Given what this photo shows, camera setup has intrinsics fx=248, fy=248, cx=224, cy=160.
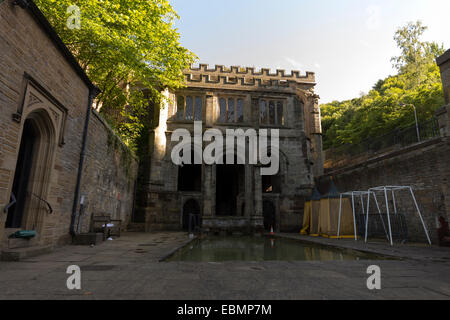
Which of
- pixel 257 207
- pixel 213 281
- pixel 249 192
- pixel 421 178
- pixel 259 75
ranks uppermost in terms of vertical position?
pixel 259 75

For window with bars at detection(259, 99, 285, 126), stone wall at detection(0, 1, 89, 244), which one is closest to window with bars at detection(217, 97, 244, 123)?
window with bars at detection(259, 99, 285, 126)

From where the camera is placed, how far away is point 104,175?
1116cm

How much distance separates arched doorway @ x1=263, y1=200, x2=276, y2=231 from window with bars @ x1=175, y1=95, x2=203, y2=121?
9547mm

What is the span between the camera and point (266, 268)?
15.6ft

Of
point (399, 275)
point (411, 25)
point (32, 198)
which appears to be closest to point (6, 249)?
point (32, 198)

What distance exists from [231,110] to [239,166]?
535 centimetres

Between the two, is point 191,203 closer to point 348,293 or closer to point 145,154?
point 145,154

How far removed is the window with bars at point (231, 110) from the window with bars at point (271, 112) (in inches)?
75.3

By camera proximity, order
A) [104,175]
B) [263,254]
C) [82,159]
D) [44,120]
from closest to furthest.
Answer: [44,120], [263,254], [82,159], [104,175]

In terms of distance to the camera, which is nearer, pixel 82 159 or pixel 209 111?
pixel 82 159

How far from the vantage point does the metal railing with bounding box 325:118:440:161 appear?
42.4ft

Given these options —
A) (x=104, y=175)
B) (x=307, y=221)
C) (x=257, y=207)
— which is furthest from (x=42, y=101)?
(x=307, y=221)

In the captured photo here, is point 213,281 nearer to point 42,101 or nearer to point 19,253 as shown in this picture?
point 19,253
